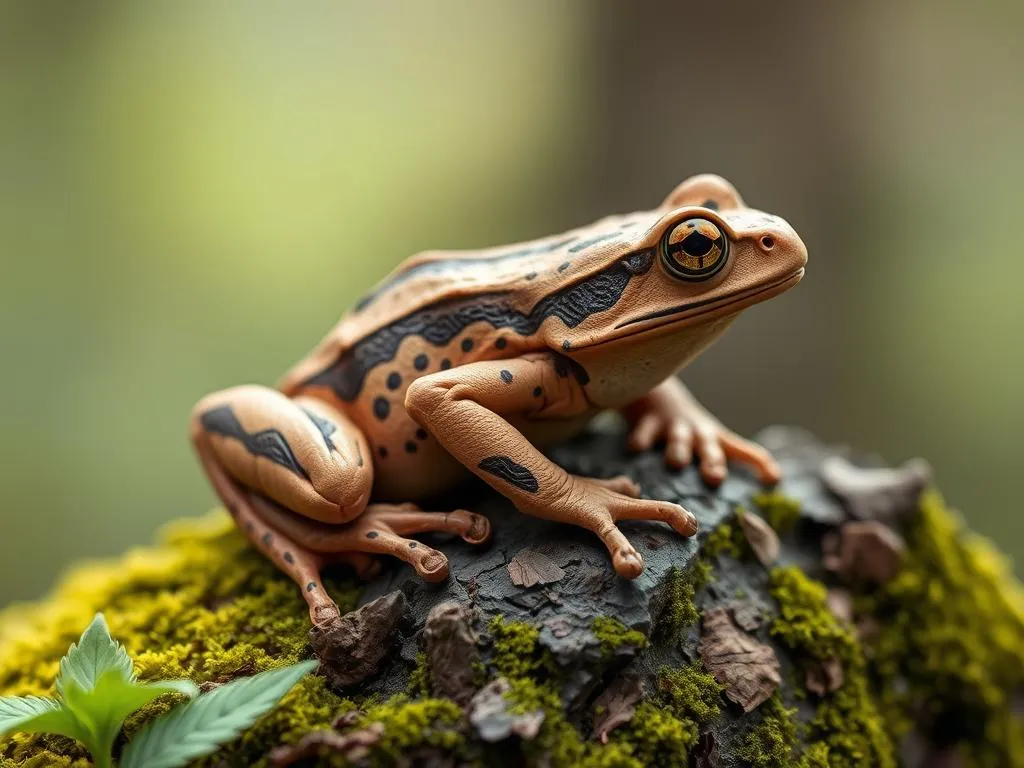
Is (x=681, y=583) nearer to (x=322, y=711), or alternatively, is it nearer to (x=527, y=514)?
(x=527, y=514)

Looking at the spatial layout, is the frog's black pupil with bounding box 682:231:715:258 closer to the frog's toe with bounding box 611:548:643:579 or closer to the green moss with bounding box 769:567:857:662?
the frog's toe with bounding box 611:548:643:579

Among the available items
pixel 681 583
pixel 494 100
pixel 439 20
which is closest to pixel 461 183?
pixel 494 100

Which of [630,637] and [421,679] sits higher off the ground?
[630,637]

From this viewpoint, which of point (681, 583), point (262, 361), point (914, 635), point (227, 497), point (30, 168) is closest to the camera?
point (681, 583)

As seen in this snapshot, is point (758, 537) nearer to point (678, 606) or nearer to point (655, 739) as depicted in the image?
point (678, 606)

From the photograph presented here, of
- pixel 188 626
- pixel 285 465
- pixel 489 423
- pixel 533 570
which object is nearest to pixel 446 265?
pixel 489 423
